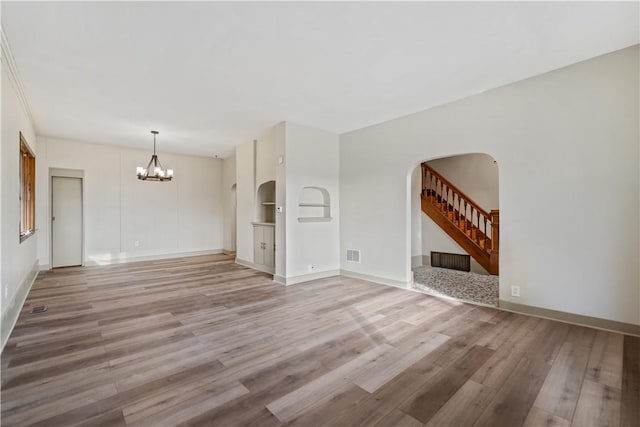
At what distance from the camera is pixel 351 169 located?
5.78 metres

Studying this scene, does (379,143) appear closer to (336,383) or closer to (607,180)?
(607,180)

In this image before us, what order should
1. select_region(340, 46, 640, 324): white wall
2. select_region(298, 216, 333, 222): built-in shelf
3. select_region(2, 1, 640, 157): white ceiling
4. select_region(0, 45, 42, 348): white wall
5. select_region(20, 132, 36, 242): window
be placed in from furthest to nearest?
1. select_region(298, 216, 333, 222): built-in shelf
2. select_region(20, 132, 36, 242): window
3. select_region(0, 45, 42, 348): white wall
4. select_region(340, 46, 640, 324): white wall
5. select_region(2, 1, 640, 157): white ceiling

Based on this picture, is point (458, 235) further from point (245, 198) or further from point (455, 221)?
point (245, 198)

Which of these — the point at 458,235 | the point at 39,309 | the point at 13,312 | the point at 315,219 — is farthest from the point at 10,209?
the point at 458,235

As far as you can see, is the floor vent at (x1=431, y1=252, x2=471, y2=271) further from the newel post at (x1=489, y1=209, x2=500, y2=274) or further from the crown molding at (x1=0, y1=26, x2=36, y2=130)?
the crown molding at (x1=0, y1=26, x2=36, y2=130)

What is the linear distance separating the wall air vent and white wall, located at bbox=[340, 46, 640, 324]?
241 centimetres

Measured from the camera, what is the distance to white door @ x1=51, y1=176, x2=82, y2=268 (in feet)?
21.9

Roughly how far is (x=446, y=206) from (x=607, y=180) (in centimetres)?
386

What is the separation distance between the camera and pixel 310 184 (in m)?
5.59

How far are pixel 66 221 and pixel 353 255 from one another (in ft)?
22.3

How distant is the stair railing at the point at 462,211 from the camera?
6.09 metres

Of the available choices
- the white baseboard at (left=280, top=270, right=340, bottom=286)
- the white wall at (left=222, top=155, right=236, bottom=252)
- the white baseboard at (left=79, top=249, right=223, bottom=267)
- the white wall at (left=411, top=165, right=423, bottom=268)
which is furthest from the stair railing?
the white baseboard at (left=79, top=249, right=223, bottom=267)

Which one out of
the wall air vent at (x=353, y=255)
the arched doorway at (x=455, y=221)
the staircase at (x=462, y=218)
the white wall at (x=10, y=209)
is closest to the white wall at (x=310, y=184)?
the wall air vent at (x=353, y=255)

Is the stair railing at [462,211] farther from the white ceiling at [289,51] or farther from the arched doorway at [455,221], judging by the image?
the white ceiling at [289,51]
